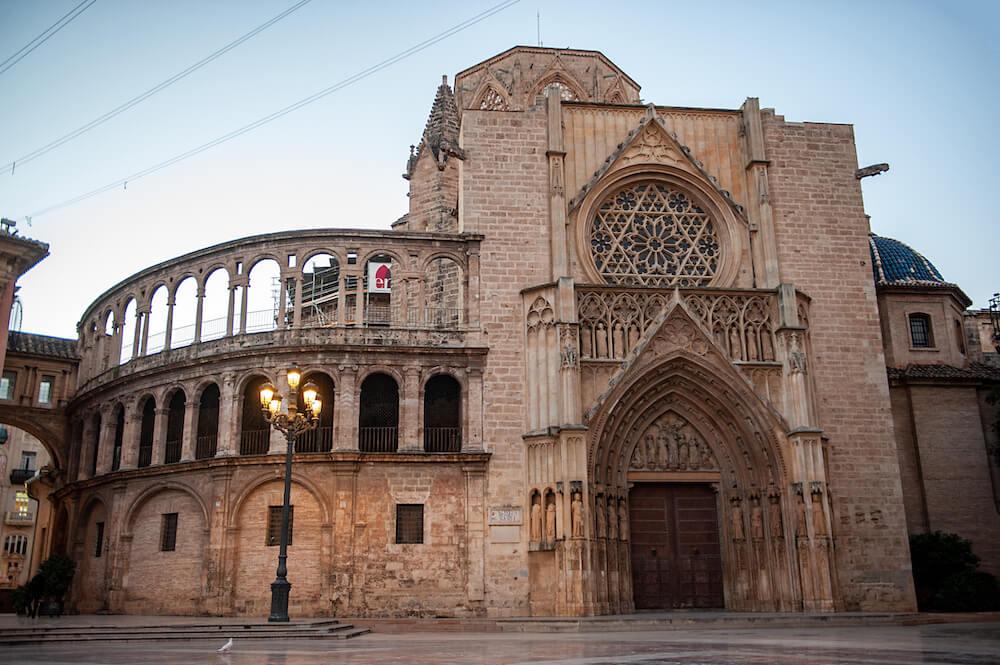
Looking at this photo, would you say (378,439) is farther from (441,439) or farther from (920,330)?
(920,330)

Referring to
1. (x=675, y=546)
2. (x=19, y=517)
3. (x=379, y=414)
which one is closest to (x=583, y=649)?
(x=675, y=546)

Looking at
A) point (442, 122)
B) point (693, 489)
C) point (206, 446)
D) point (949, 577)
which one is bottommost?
point (949, 577)

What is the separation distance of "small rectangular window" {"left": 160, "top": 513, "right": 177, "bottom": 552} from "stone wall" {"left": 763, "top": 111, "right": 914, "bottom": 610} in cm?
1889

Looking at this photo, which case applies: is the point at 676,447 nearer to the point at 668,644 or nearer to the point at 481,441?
the point at 481,441

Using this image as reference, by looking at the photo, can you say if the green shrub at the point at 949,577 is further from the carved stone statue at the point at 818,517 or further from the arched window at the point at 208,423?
the arched window at the point at 208,423

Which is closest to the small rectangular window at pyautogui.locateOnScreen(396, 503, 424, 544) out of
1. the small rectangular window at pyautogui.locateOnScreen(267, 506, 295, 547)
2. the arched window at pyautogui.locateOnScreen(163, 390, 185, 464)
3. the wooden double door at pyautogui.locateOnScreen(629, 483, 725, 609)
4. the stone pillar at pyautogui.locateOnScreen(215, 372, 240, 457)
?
the small rectangular window at pyautogui.locateOnScreen(267, 506, 295, 547)

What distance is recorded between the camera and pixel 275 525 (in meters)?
25.6

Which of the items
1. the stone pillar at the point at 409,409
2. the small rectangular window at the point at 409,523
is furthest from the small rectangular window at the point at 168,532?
the stone pillar at the point at 409,409

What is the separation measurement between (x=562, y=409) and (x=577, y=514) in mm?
2869

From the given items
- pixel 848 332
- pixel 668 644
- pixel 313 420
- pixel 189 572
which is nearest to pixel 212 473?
pixel 189 572

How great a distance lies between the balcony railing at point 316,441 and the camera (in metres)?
26.4

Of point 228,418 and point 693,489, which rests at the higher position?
point 228,418

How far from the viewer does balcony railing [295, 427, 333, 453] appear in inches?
1039

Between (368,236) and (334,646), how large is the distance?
13.8 metres
